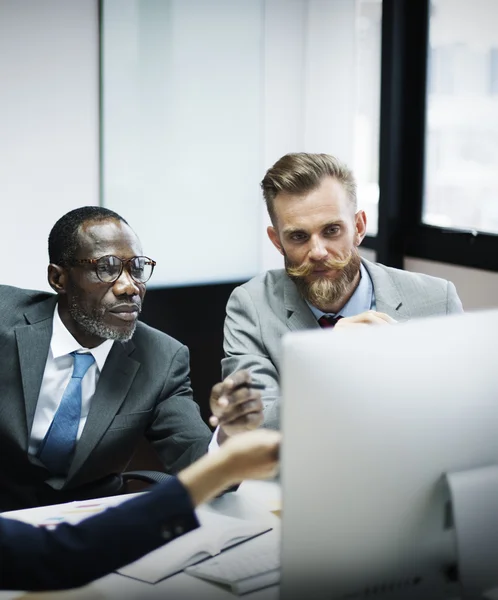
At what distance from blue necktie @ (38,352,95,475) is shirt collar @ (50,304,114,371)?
0.12m

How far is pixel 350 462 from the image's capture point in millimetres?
1228

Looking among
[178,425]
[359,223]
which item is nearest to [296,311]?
[359,223]

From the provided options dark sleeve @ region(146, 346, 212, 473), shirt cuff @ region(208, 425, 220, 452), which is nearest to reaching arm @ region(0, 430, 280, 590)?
shirt cuff @ region(208, 425, 220, 452)

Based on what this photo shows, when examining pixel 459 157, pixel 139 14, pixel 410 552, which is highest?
pixel 139 14

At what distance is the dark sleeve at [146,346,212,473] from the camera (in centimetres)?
226

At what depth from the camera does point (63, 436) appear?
2299 mm

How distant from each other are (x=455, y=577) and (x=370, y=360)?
39 centimetres

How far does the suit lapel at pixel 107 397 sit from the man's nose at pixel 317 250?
542mm

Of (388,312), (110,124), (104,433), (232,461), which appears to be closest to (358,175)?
(110,124)

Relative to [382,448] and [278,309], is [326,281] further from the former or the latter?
[382,448]

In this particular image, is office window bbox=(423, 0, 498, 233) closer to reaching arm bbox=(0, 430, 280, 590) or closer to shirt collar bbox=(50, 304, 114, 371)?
shirt collar bbox=(50, 304, 114, 371)

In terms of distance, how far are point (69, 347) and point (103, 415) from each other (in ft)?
0.74

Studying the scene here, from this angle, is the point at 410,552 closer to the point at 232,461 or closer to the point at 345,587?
the point at 345,587

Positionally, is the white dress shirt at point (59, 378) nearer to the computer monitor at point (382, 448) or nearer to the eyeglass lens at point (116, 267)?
the eyeglass lens at point (116, 267)
